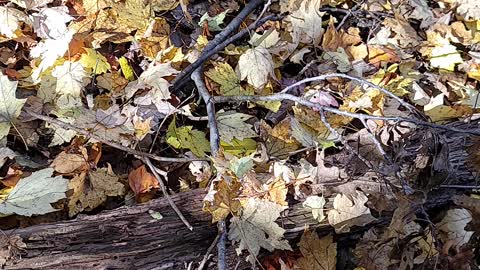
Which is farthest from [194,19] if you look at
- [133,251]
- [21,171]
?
[133,251]

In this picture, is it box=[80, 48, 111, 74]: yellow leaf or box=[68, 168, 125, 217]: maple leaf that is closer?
box=[68, 168, 125, 217]: maple leaf

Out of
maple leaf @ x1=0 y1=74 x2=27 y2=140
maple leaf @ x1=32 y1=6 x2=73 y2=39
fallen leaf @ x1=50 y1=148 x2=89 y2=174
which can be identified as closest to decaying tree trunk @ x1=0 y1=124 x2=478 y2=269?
fallen leaf @ x1=50 y1=148 x2=89 y2=174

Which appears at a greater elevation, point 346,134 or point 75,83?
point 75,83

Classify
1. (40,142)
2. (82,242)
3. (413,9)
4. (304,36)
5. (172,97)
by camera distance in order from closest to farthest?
(82,242), (40,142), (172,97), (304,36), (413,9)

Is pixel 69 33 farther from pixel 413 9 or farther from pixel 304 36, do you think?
pixel 413 9

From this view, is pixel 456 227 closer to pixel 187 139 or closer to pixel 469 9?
pixel 187 139

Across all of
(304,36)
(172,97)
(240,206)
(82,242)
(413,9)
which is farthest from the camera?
(413,9)

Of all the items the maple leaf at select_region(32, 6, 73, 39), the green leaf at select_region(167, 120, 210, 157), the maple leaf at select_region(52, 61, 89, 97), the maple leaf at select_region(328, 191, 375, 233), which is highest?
the maple leaf at select_region(32, 6, 73, 39)

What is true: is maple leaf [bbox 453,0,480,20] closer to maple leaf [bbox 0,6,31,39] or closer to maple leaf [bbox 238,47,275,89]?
maple leaf [bbox 238,47,275,89]
